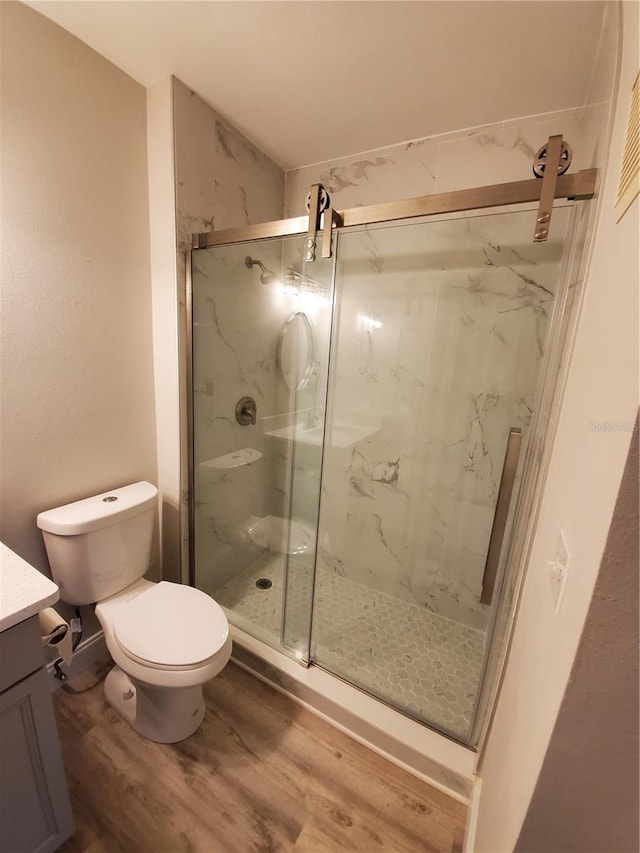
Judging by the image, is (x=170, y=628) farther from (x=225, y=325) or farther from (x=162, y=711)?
(x=225, y=325)

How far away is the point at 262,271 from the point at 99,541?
145cm

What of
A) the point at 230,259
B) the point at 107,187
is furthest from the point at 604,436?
the point at 107,187

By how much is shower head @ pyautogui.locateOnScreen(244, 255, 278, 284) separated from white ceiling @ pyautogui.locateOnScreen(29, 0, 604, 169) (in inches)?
22.3

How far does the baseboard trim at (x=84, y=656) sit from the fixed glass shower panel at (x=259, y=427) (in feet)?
1.53

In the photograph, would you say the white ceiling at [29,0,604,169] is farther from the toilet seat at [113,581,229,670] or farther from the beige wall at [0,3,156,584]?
the toilet seat at [113,581,229,670]

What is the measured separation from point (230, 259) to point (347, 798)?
2167mm

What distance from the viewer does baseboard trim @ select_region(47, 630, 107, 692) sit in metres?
1.42

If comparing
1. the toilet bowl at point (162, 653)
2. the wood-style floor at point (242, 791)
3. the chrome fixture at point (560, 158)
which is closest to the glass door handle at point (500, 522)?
the wood-style floor at point (242, 791)

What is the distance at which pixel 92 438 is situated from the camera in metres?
1.41

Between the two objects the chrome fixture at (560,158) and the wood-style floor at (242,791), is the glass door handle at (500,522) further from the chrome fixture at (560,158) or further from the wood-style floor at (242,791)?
the chrome fixture at (560,158)

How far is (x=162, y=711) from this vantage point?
4.10ft

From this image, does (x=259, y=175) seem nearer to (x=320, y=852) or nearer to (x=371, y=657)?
(x=371, y=657)

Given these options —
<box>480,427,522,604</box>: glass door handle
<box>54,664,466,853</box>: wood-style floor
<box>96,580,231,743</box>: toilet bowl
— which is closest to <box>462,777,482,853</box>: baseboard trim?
<box>54,664,466,853</box>: wood-style floor

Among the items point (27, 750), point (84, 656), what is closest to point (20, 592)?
point (27, 750)
